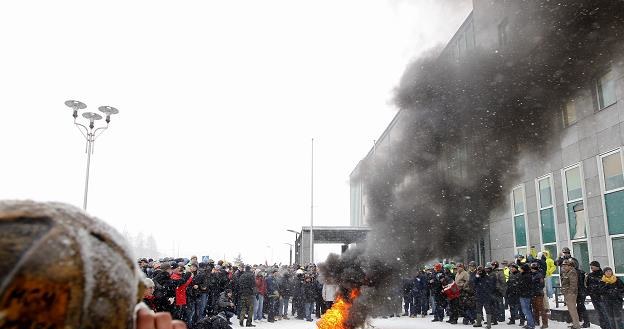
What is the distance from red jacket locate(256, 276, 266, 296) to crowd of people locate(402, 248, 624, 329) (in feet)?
16.4

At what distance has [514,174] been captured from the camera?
1730 centimetres

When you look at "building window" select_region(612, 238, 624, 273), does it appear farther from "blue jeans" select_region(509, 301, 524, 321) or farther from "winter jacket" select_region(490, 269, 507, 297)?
"winter jacket" select_region(490, 269, 507, 297)

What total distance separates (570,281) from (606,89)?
6994mm

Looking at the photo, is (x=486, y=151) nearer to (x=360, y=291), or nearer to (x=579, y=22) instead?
(x=579, y=22)

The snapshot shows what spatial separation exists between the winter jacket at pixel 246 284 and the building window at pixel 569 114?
12238 millimetres

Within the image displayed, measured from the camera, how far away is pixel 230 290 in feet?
45.0

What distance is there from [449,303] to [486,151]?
213 inches

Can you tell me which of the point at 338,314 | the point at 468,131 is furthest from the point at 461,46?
the point at 338,314

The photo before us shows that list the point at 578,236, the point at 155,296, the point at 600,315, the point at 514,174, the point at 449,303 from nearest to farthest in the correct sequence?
the point at 155,296 < the point at 600,315 < the point at 449,303 < the point at 578,236 < the point at 514,174

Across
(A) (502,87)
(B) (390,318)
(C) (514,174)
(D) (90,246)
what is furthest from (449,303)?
(D) (90,246)

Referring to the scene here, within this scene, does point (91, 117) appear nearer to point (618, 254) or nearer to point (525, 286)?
point (525, 286)

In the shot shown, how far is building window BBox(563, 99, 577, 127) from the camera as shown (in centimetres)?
1591

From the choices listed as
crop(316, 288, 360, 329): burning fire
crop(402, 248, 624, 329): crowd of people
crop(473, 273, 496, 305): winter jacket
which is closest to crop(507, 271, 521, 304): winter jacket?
crop(402, 248, 624, 329): crowd of people

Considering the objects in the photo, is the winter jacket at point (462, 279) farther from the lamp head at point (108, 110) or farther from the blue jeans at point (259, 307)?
the lamp head at point (108, 110)
